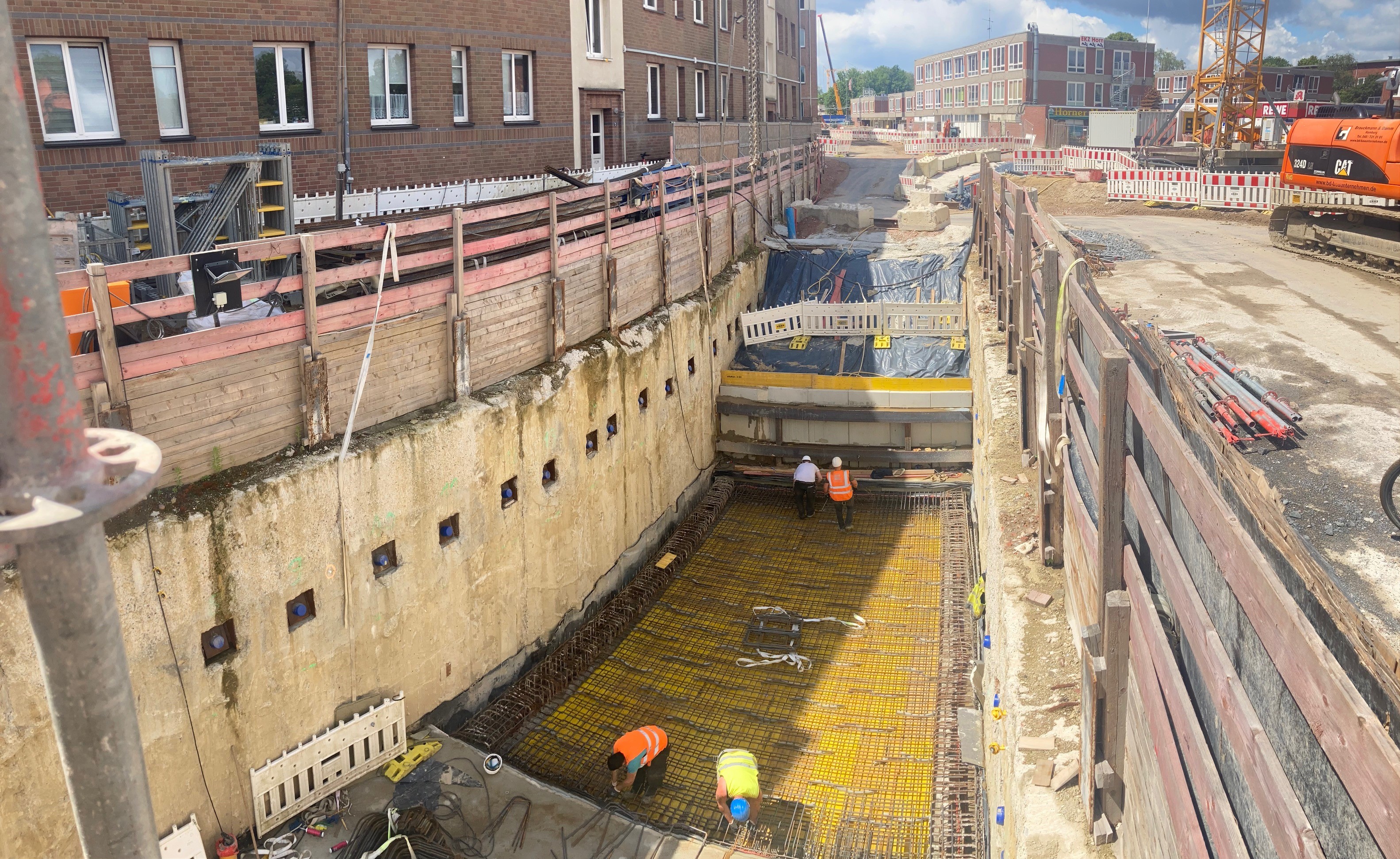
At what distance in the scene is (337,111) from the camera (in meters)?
17.2

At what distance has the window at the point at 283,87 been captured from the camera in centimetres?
1616

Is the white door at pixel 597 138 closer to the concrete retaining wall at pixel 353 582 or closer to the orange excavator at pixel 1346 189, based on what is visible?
the concrete retaining wall at pixel 353 582

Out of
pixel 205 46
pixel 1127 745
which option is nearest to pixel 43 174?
pixel 205 46

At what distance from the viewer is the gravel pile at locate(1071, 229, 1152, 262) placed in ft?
69.8

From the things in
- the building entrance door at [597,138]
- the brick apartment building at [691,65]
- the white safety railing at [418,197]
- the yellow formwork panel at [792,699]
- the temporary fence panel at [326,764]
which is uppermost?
the brick apartment building at [691,65]

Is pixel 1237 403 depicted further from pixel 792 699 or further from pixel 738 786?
pixel 738 786

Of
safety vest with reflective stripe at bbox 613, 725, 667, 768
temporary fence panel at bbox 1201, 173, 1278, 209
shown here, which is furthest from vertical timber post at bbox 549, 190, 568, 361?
temporary fence panel at bbox 1201, 173, 1278, 209

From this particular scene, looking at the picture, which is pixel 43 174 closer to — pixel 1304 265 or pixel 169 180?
pixel 169 180

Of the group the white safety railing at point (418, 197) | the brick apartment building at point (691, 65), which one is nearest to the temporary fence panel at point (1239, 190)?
the brick apartment building at point (691, 65)

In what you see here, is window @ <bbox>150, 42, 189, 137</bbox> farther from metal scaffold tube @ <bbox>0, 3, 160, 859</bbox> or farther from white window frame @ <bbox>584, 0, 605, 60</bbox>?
metal scaffold tube @ <bbox>0, 3, 160, 859</bbox>

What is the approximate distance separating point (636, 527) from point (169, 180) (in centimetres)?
770

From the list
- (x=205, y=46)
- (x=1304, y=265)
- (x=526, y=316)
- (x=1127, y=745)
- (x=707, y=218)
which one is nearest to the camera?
(x=1127, y=745)

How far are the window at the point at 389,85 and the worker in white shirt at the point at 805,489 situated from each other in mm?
9738

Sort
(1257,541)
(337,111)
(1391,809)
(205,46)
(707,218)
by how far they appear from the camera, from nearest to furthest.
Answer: (1391,809), (1257,541), (205,46), (337,111), (707,218)
